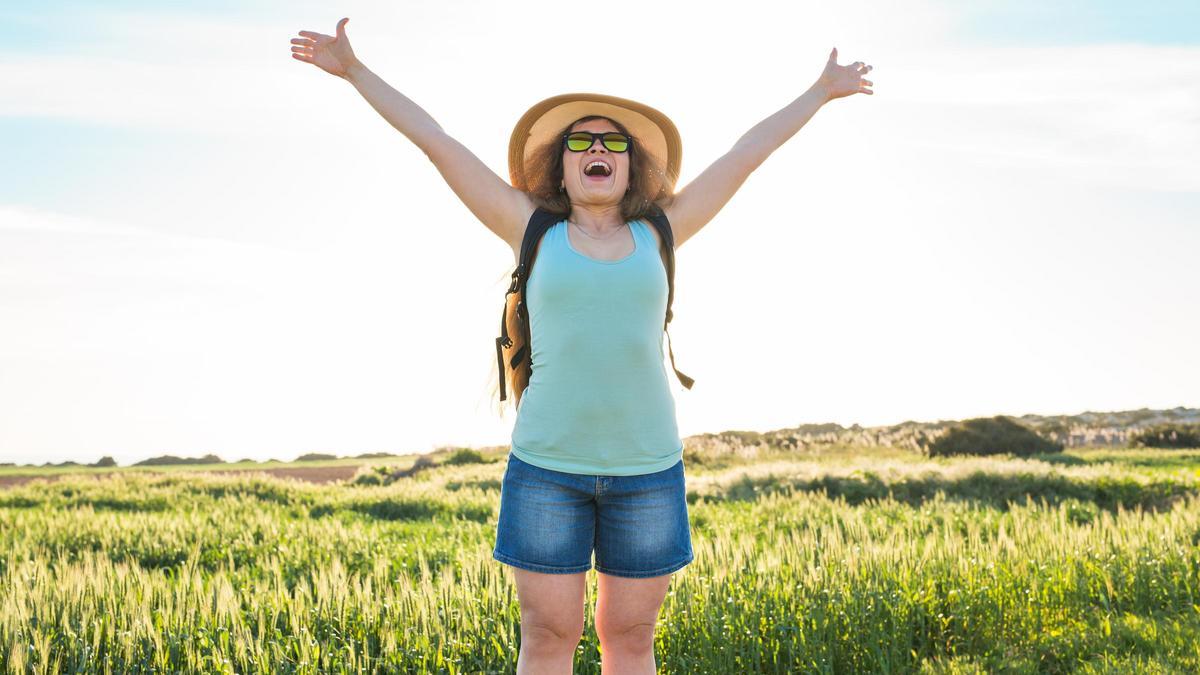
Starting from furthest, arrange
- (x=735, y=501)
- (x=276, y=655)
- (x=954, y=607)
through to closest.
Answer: (x=735, y=501), (x=954, y=607), (x=276, y=655)

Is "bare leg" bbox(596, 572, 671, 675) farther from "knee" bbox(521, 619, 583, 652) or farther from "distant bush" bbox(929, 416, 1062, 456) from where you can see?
"distant bush" bbox(929, 416, 1062, 456)

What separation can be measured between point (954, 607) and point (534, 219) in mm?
4601

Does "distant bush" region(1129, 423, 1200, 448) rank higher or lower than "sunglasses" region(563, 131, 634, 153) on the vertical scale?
lower

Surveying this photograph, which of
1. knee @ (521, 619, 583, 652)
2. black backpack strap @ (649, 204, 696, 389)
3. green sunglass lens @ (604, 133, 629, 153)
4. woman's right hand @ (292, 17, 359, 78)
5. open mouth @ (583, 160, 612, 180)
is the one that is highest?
woman's right hand @ (292, 17, 359, 78)

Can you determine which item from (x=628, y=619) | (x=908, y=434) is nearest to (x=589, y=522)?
(x=628, y=619)

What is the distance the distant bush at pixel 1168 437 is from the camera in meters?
34.7

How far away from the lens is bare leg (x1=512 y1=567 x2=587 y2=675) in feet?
11.8

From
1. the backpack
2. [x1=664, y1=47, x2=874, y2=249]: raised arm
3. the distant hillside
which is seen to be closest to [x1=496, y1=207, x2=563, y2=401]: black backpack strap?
the backpack

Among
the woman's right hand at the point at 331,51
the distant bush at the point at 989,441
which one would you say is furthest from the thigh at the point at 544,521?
the distant bush at the point at 989,441

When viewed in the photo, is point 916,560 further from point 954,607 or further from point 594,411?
point 594,411

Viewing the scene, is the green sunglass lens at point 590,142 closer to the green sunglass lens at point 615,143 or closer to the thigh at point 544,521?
the green sunglass lens at point 615,143

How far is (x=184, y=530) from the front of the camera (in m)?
11.6

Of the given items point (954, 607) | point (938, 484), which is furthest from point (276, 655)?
point (938, 484)

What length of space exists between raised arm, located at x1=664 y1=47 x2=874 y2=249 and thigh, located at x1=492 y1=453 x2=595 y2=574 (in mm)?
1324
